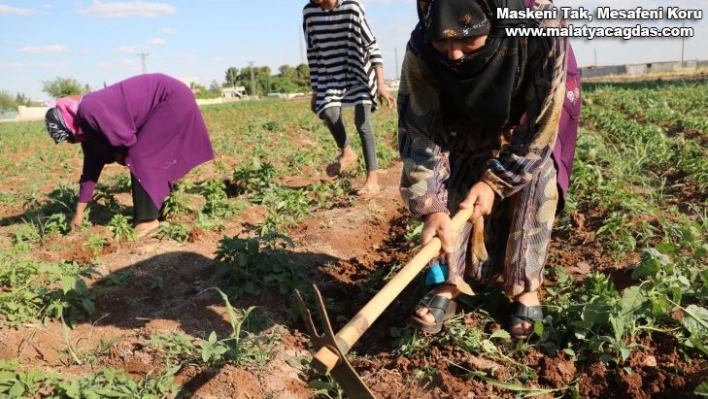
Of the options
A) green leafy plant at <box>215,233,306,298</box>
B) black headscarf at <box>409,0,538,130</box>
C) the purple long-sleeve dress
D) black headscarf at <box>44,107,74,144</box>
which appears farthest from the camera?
the purple long-sleeve dress

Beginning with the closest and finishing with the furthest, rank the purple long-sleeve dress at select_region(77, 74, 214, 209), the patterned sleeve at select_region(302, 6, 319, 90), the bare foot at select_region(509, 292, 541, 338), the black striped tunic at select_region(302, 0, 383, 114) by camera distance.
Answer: the bare foot at select_region(509, 292, 541, 338) < the purple long-sleeve dress at select_region(77, 74, 214, 209) < the black striped tunic at select_region(302, 0, 383, 114) < the patterned sleeve at select_region(302, 6, 319, 90)

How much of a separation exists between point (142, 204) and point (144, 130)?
0.50 m

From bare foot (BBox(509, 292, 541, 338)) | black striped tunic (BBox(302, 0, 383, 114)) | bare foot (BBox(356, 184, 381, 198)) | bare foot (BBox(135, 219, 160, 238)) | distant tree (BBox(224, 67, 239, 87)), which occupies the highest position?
distant tree (BBox(224, 67, 239, 87))

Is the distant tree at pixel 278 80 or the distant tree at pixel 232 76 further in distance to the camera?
the distant tree at pixel 232 76

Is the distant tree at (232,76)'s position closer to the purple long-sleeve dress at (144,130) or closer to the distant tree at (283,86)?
the distant tree at (283,86)

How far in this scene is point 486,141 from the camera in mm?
2293

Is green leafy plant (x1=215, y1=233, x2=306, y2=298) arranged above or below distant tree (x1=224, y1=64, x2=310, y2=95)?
below

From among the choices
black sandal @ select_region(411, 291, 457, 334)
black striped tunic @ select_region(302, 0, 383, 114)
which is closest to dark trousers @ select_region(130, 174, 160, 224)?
black striped tunic @ select_region(302, 0, 383, 114)

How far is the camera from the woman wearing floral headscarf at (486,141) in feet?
6.16

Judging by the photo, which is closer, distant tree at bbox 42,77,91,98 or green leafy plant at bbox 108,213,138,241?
green leafy plant at bbox 108,213,138,241

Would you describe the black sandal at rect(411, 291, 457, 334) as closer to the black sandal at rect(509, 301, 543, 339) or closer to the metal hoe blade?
the black sandal at rect(509, 301, 543, 339)

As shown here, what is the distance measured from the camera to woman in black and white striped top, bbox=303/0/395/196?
13.3 feet

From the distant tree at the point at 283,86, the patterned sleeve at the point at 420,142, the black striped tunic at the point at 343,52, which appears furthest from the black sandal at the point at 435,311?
the distant tree at the point at 283,86

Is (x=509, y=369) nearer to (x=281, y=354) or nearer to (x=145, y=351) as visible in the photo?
(x=281, y=354)
